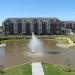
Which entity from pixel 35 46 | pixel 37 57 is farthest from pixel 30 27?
pixel 37 57

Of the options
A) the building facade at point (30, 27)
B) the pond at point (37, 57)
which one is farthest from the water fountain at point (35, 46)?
the building facade at point (30, 27)

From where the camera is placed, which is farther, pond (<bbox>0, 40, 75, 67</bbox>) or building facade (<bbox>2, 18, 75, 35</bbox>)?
building facade (<bbox>2, 18, 75, 35</bbox>)

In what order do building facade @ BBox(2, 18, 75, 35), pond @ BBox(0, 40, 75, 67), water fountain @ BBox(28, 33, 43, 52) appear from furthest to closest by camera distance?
1. building facade @ BBox(2, 18, 75, 35)
2. water fountain @ BBox(28, 33, 43, 52)
3. pond @ BBox(0, 40, 75, 67)

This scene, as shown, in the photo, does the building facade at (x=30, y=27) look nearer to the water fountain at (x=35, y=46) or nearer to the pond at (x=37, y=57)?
the water fountain at (x=35, y=46)

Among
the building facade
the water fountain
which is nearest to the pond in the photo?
the water fountain

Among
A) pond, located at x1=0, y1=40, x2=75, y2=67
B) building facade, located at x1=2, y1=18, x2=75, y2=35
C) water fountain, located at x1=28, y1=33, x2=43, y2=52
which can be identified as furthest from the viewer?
building facade, located at x1=2, y1=18, x2=75, y2=35

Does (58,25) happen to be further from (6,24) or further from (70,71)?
(70,71)

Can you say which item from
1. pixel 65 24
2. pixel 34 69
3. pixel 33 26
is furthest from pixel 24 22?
pixel 34 69

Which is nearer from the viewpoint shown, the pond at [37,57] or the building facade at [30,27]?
the pond at [37,57]

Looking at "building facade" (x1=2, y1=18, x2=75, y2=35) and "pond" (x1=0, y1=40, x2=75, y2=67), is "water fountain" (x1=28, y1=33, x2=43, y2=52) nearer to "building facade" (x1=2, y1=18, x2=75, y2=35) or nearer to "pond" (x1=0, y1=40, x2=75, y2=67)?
"pond" (x1=0, y1=40, x2=75, y2=67)

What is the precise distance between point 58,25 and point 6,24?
2988cm

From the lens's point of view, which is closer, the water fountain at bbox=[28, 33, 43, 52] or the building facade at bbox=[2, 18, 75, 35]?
the water fountain at bbox=[28, 33, 43, 52]

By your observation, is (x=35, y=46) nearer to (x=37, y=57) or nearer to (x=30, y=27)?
(x=37, y=57)

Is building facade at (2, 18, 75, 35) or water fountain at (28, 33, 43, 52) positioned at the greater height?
building facade at (2, 18, 75, 35)
